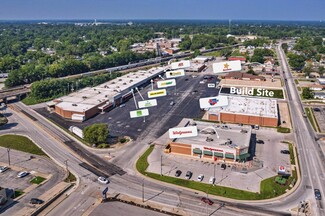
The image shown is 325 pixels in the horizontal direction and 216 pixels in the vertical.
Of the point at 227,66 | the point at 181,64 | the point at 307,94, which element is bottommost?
the point at 307,94

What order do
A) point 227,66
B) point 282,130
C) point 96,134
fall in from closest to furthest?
point 227,66 < point 96,134 < point 282,130

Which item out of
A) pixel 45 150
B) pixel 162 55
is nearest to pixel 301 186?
pixel 45 150

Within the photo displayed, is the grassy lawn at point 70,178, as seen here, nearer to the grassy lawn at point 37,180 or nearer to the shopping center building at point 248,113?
the grassy lawn at point 37,180

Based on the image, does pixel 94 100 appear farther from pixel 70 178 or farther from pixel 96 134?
pixel 70 178

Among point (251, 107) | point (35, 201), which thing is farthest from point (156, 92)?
point (35, 201)

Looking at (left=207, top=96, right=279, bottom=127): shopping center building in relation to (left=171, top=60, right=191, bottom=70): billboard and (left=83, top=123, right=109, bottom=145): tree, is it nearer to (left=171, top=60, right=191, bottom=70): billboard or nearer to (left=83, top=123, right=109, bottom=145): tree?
(left=171, top=60, right=191, bottom=70): billboard

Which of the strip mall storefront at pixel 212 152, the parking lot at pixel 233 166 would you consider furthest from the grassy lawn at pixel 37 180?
the strip mall storefront at pixel 212 152

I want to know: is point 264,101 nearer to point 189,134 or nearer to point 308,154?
point 308,154
